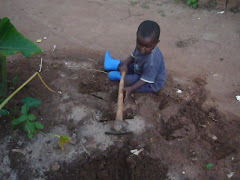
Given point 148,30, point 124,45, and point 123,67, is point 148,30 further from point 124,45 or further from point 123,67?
point 124,45

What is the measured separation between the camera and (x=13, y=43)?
76.2 inches

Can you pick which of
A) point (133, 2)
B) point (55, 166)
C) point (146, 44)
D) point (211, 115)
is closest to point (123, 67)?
point (146, 44)

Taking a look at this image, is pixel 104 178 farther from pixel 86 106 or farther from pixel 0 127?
pixel 0 127

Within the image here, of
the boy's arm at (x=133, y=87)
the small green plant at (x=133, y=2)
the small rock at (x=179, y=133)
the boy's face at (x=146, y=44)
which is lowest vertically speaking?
the small rock at (x=179, y=133)

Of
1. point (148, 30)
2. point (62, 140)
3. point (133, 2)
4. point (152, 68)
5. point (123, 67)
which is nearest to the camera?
point (62, 140)

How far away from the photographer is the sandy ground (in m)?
2.29

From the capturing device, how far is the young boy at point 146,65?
2170 mm

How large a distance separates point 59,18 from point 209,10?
2837 mm

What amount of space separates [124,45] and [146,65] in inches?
50.5

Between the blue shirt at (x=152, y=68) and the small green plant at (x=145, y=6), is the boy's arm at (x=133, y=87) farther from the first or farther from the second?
the small green plant at (x=145, y=6)

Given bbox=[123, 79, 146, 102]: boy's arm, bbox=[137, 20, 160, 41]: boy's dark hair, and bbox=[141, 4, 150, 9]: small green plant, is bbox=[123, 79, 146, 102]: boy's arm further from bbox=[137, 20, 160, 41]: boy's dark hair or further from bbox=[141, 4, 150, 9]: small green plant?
bbox=[141, 4, 150, 9]: small green plant

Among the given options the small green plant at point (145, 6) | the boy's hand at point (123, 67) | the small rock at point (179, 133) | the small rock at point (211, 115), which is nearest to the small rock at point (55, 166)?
the small rock at point (179, 133)

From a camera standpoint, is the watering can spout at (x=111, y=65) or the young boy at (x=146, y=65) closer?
the young boy at (x=146, y=65)

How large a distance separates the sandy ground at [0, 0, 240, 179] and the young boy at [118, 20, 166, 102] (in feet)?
0.61
